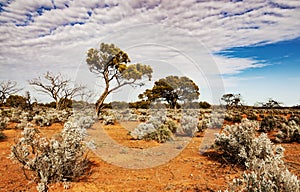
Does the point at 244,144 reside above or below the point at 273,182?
above

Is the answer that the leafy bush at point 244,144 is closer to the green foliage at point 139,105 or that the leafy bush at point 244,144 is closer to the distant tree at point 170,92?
the distant tree at point 170,92

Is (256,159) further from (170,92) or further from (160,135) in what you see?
(170,92)

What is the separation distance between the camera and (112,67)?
73.5 ft

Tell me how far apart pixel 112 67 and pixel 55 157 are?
680 inches

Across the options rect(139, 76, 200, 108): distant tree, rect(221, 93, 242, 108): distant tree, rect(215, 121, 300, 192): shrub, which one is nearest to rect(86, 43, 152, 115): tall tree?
rect(139, 76, 200, 108): distant tree

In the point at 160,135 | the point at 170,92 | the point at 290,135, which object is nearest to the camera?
the point at 160,135

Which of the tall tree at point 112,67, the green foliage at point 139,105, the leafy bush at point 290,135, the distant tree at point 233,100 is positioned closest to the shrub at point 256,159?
the leafy bush at point 290,135

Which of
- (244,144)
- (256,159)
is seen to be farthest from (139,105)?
(256,159)

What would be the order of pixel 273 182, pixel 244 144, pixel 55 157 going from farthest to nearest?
pixel 244 144 < pixel 55 157 < pixel 273 182

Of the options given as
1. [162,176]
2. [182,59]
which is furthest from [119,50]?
[162,176]

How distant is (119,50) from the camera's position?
22453 mm

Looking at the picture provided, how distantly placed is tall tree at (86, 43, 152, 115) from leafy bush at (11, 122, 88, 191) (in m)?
15.7

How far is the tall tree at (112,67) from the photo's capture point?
2203 cm

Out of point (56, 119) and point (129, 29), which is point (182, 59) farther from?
point (56, 119)
